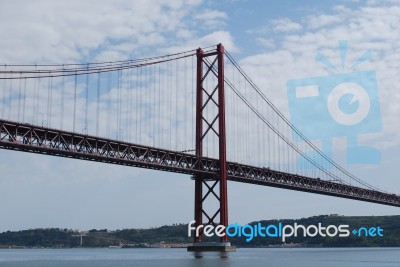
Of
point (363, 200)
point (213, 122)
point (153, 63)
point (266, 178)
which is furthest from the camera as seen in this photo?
point (363, 200)

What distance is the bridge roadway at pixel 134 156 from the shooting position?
50688 mm

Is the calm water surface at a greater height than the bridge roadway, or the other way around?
the bridge roadway

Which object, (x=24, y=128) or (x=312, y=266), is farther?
(x=312, y=266)

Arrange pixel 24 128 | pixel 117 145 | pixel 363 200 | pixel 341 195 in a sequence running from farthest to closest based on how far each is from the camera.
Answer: pixel 363 200 < pixel 341 195 < pixel 117 145 < pixel 24 128

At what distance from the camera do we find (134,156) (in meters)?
59.7

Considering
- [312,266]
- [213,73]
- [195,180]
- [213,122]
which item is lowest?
[312,266]

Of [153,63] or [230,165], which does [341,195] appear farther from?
[153,63]

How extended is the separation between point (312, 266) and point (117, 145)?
18286 mm

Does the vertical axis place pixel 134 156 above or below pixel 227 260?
above

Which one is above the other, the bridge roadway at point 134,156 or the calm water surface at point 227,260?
the bridge roadway at point 134,156

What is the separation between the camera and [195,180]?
65.8 m

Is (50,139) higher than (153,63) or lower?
lower

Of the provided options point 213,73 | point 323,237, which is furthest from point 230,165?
point 323,237

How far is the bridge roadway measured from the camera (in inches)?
1996
